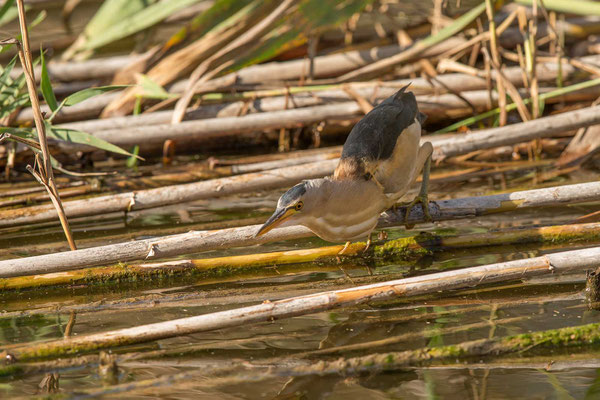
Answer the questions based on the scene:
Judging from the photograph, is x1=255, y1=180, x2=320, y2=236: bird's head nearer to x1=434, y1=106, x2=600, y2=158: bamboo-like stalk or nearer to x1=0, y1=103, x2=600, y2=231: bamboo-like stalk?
x1=0, y1=103, x2=600, y2=231: bamboo-like stalk

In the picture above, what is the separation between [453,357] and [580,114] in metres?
2.30

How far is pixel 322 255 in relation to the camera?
3.32m

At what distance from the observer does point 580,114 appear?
418 cm

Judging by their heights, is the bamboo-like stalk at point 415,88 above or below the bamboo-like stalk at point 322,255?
above

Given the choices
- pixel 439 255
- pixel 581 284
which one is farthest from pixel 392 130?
pixel 581 284

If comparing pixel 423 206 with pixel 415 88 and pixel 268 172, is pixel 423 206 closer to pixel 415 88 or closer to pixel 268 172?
pixel 268 172

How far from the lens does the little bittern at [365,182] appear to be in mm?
2975

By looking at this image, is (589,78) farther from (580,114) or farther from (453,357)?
(453,357)

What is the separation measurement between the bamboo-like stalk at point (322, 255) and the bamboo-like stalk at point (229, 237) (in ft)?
0.24

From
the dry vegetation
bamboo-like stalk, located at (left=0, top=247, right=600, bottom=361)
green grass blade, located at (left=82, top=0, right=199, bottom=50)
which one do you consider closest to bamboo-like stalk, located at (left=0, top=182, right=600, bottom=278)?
the dry vegetation

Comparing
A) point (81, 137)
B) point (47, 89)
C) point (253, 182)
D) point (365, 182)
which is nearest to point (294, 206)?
point (365, 182)

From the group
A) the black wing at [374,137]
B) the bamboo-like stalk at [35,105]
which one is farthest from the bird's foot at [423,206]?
the bamboo-like stalk at [35,105]

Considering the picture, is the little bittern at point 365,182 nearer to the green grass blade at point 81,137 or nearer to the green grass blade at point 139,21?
the green grass blade at point 81,137

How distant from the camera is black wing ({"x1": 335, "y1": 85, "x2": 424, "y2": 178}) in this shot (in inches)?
131
